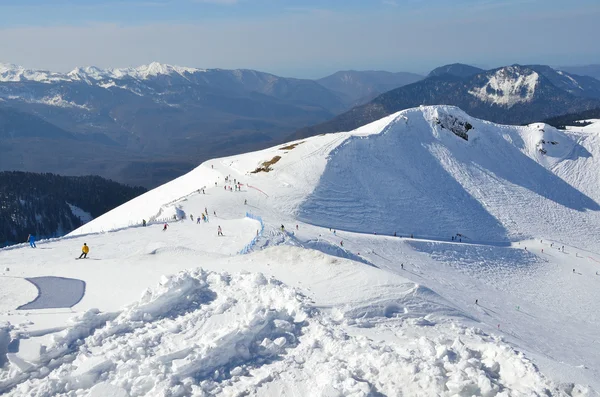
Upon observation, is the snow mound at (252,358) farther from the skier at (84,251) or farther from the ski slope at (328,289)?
the skier at (84,251)

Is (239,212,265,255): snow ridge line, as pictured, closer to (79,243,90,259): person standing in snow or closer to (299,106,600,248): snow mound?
(79,243,90,259): person standing in snow

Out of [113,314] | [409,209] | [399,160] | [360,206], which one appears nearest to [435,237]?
[409,209]

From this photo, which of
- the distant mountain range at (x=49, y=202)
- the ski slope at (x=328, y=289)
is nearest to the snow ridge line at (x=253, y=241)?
the ski slope at (x=328, y=289)

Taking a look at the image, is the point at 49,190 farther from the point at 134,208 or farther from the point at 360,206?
the point at 360,206

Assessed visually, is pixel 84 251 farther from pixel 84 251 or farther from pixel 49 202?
pixel 49 202

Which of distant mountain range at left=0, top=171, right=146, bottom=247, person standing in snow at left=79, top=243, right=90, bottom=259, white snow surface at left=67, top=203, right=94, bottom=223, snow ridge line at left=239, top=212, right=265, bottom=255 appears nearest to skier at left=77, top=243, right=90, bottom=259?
person standing in snow at left=79, top=243, right=90, bottom=259

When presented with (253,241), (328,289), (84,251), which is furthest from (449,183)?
(84,251)

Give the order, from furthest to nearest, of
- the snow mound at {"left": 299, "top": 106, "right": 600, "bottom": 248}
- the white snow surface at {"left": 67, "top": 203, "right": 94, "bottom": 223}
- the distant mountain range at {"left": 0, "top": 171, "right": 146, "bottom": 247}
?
1. the white snow surface at {"left": 67, "top": 203, "right": 94, "bottom": 223}
2. the distant mountain range at {"left": 0, "top": 171, "right": 146, "bottom": 247}
3. the snow mound at {"left": 299, "top": 106, "right": 600, "bottom": 248}
